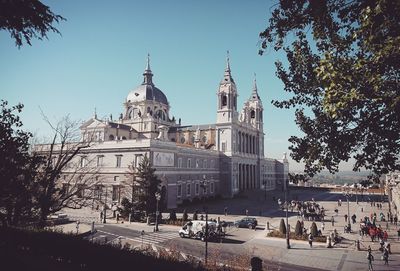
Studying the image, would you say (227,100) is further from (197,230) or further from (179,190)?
(197,230)

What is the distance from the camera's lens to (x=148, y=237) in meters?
27.1

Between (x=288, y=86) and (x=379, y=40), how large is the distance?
148 inches

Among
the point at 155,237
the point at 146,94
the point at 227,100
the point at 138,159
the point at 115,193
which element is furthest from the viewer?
the point at 146,94

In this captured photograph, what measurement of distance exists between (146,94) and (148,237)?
51140 millimetres

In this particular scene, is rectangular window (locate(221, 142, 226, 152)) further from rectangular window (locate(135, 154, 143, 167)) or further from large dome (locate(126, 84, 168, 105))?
rectangular window (locate(135, 154, 143, 167))

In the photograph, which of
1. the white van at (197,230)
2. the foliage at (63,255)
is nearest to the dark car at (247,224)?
the white van at (197,230)

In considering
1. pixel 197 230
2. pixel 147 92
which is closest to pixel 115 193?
pixel 197 230

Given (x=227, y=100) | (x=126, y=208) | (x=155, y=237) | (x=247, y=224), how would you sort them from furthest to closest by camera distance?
(x=227, y=100), (x=126, y=208), (x=247, y=224), (x=155, y=237)

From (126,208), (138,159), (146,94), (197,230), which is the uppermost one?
(146,94)

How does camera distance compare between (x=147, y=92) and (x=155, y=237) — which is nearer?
(x=155, y=237)

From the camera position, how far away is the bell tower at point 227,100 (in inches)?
2532

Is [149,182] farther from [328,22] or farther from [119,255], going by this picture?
[328,22]

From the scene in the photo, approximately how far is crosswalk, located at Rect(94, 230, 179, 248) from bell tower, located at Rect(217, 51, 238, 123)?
127 ft

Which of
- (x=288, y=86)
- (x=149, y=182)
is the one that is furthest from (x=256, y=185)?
(x=288, y=86)
